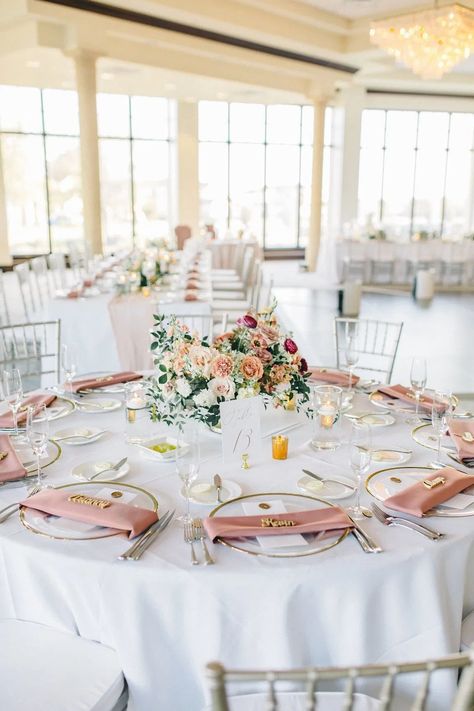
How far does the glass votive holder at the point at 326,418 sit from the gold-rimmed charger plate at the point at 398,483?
0.25m

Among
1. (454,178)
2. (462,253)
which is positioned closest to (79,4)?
(462,253)

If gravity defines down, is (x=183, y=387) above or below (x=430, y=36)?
below

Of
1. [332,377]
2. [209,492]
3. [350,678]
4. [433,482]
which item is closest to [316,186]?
[332,377]

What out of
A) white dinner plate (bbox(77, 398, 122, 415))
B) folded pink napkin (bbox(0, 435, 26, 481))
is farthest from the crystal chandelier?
folded pink napkin (bbox(0, 435, 26, 481))

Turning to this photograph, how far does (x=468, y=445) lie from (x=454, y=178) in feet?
59.3

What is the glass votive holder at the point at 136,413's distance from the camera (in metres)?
2.47

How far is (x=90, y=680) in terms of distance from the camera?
163 centimetres

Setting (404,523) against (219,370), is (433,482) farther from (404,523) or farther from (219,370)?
(219,370)

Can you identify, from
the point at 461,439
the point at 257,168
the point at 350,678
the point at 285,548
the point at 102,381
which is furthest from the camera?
the point at 257,168

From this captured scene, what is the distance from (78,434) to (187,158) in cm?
1430

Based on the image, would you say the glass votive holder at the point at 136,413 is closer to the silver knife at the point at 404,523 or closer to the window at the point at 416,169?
the silver knife at the point at 404,523

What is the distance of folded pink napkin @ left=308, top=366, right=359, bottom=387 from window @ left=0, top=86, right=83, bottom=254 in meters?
13.1

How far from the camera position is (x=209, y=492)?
6.65ft

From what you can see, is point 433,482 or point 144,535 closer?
point 144,535
